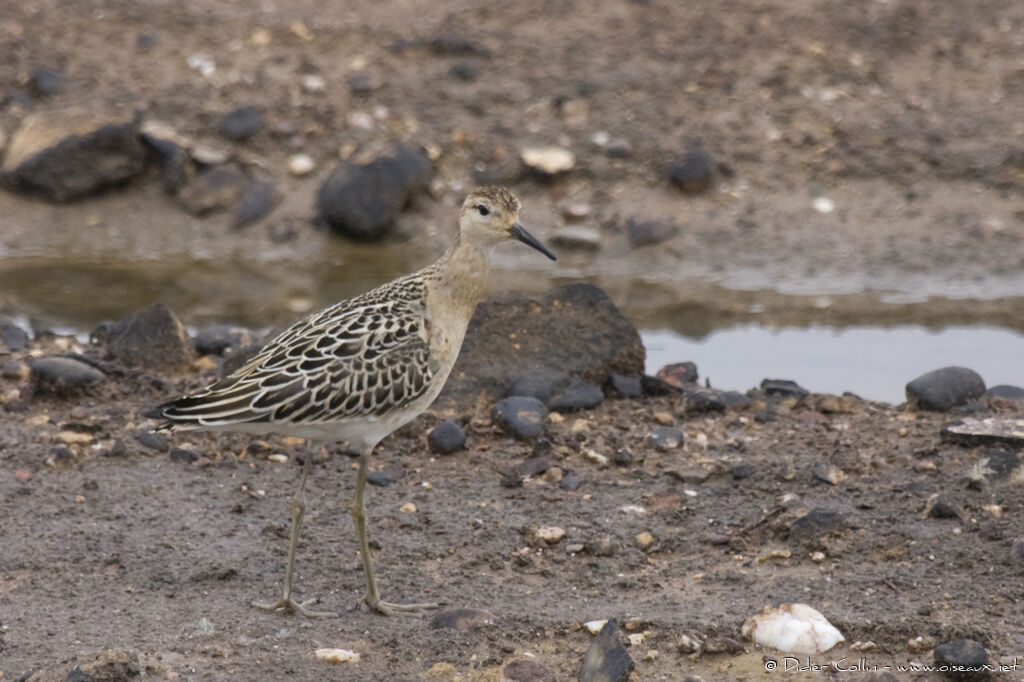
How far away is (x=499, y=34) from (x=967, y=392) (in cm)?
671

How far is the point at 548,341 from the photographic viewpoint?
906cm

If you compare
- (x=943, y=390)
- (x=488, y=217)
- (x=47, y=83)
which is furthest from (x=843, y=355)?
(x=47, y=83)

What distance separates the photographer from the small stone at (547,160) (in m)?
12.6

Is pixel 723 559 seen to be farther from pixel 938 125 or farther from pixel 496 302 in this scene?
pixel 938 125

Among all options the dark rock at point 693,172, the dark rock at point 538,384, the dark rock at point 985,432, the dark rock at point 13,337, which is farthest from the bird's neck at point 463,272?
the dark rock at point 693,172

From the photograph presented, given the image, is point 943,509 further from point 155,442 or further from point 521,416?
point 155,442

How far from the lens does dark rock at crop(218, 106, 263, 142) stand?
13.1m

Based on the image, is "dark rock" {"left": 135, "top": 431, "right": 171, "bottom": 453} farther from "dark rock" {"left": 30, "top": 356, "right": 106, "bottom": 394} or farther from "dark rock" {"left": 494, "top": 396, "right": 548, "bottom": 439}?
"dark rock" {"left": 494, "top": 396, "right": 548, "bottom": 439}

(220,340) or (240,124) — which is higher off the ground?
(240,124)

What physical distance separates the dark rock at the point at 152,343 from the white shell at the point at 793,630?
4477mm

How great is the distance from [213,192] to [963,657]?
8.57 metres

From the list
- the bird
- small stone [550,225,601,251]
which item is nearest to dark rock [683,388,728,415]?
the bird

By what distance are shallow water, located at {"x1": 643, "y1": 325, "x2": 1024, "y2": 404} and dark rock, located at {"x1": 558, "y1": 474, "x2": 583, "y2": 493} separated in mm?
2162

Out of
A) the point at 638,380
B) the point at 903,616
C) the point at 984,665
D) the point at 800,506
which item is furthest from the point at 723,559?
the point at 638,380
